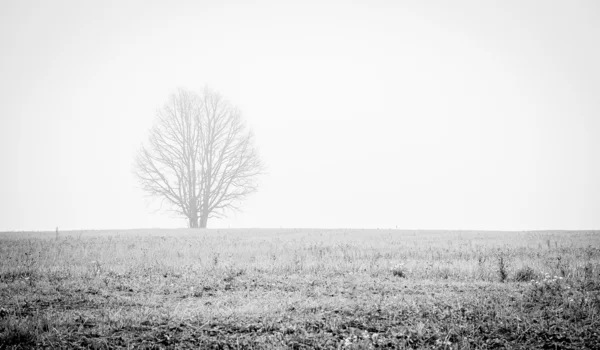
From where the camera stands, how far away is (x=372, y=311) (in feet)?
21.8

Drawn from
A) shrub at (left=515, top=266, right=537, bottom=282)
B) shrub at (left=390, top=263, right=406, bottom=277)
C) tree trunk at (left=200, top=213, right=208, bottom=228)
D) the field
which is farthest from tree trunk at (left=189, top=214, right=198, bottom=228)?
shrub at (left=515, top=266, right=537, bottom=282)

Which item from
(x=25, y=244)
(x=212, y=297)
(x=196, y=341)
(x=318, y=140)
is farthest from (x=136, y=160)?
(x=318, y=140)

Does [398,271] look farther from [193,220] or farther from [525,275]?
[193,220]

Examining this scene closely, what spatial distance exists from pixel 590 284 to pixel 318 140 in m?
54.3

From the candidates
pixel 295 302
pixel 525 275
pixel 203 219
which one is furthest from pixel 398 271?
pixel 203 219

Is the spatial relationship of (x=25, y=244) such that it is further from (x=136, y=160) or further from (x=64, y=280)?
(x=136, y=160)

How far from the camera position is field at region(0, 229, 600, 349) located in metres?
5.64

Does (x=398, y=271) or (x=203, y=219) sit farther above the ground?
(x=203, y=219)

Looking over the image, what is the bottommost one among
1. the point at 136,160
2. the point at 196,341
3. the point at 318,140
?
the point at 196,341

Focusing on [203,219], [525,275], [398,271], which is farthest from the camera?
[203,219]

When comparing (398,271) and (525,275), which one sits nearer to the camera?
(525,275)

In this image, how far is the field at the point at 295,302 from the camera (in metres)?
5.64

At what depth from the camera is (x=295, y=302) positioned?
7270mm

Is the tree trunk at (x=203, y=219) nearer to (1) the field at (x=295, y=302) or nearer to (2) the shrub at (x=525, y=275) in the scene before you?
(1) the field at (x=295, y=302)
